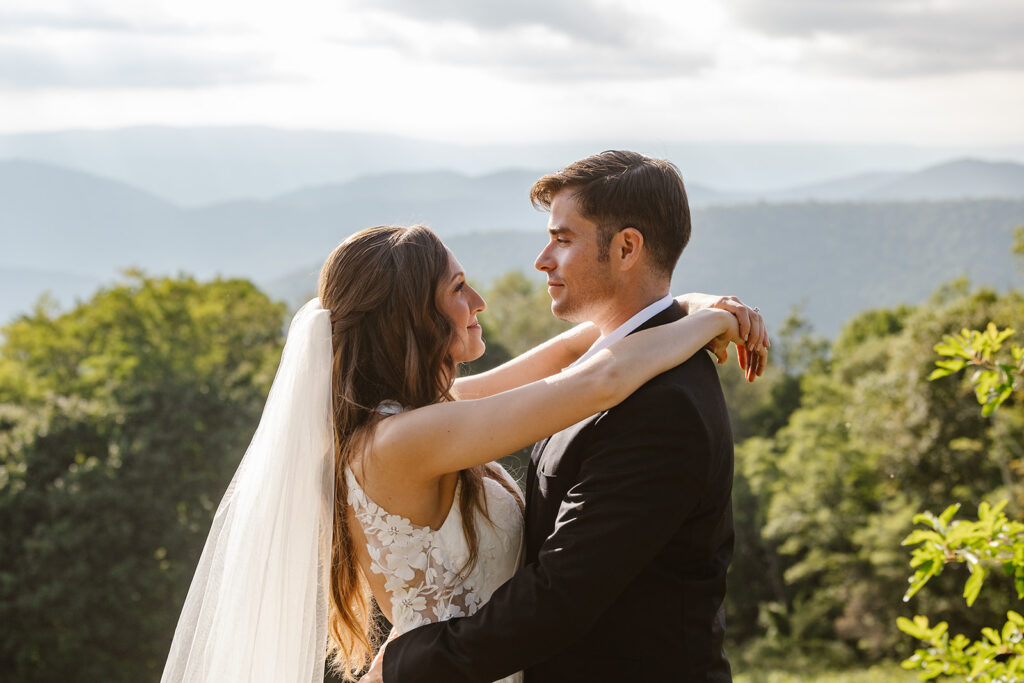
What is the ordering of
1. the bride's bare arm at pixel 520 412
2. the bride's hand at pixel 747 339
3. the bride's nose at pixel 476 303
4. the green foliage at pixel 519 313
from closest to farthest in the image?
the bride's bare arm at pixel 520 412 < the bride's hand at pixel 747 339 < the bride's nose at pixel 476 303 < the green foliage at pixel 519 313

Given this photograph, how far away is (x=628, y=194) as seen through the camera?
3.04 m

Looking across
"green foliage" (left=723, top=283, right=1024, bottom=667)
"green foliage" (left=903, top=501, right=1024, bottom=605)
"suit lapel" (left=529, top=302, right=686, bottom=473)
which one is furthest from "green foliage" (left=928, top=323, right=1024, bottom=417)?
"green foliage" (left=723, top=283, right=1024, bottom=667)

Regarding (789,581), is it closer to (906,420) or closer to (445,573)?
(906,420)

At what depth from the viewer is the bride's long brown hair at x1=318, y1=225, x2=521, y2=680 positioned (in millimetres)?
3029

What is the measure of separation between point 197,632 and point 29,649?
65.6 feet

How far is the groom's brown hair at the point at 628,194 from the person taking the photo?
3.04m

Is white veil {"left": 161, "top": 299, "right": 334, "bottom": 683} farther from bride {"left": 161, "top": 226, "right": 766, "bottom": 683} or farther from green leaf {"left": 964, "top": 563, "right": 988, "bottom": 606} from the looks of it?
green leaf {"left": 964, "top": 563, "right": 988, "bottom": 606}

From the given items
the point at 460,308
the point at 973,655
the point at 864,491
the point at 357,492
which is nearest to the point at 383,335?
the point at 460,308

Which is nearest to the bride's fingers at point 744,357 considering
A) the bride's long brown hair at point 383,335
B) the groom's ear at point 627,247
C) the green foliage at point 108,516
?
the groom's ear at point 627,247

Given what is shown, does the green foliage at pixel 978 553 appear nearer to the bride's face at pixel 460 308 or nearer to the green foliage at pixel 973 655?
the green foliage at pixel 973 655

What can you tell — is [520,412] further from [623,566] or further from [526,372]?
[526,372]

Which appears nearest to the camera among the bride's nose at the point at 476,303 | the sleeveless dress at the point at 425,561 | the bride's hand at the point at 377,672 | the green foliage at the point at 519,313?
the bride's hand at the point at 377,672

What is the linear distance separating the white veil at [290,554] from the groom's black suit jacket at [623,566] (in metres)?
0.37

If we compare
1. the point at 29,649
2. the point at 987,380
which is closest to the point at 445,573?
the point at 987,380
